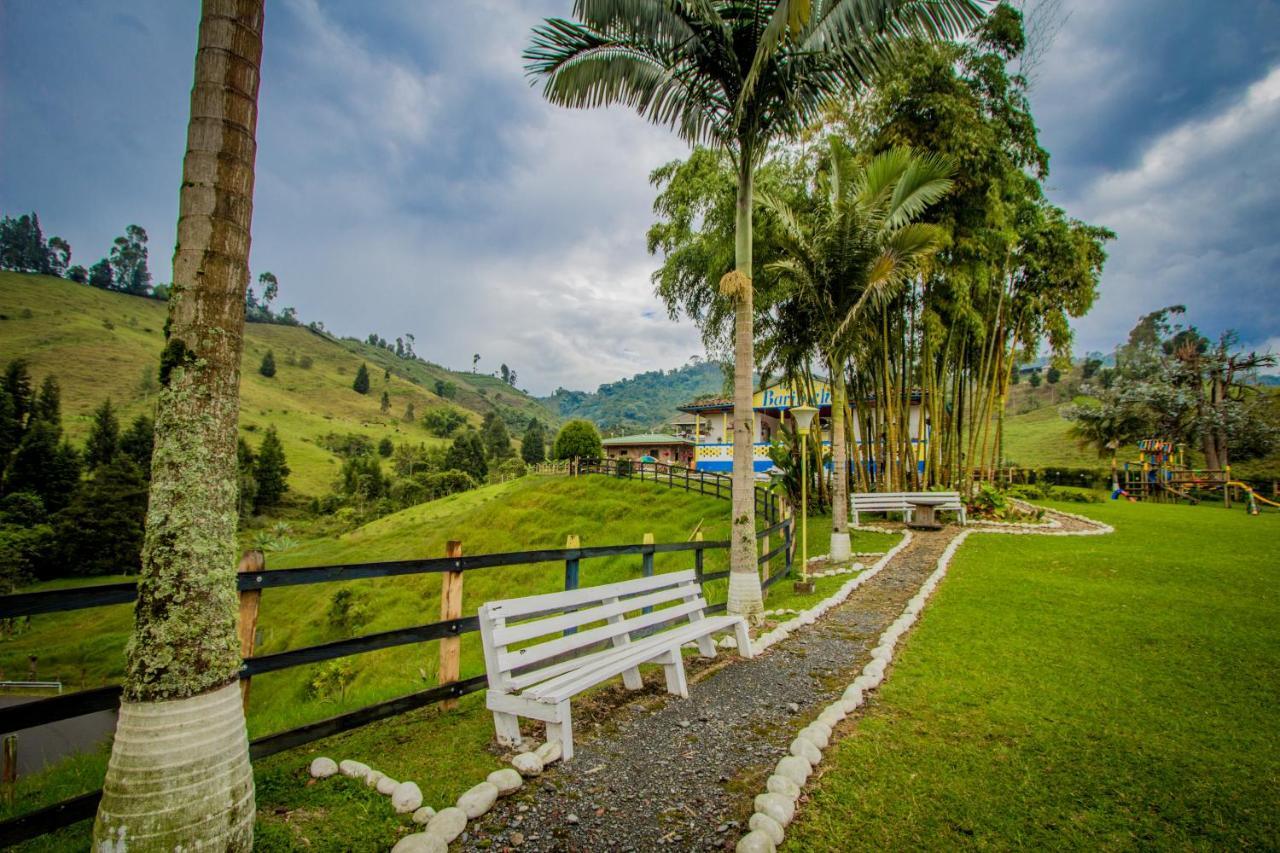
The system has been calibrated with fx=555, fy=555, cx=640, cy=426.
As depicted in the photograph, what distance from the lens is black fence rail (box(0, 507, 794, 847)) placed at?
200 cm

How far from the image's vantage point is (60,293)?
91.6 metres

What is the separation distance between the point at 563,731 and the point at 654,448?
38525 millimetres

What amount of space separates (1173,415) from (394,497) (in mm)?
50282

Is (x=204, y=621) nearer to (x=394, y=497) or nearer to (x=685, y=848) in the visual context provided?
(x=685, y=848)

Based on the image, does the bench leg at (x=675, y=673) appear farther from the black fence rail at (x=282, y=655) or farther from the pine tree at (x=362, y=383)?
the pine tree at (x=362, y=383)

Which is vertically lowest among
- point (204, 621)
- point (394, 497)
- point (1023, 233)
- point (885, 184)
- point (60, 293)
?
point (394, 497)

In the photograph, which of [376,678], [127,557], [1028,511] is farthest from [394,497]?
[1028,511]

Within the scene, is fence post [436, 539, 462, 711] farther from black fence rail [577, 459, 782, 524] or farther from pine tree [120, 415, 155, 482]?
pine tree [120, 415, 155, 482]

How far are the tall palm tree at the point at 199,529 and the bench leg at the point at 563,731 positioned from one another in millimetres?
1361

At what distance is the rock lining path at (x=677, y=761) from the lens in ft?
7.68

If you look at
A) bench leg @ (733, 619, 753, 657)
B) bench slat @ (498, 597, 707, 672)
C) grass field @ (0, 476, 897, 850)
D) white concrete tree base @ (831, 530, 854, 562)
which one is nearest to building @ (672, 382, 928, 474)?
grass field @ (0, 476, 897, 850)

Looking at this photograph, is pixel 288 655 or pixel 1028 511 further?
pixel 1028 511

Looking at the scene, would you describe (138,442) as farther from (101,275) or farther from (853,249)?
(101,275)

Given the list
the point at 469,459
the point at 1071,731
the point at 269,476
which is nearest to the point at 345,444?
the point at 269,476
